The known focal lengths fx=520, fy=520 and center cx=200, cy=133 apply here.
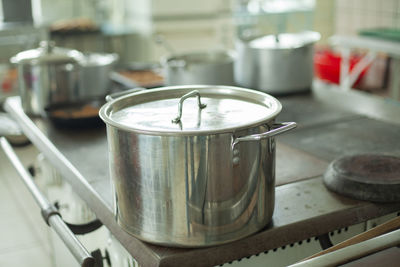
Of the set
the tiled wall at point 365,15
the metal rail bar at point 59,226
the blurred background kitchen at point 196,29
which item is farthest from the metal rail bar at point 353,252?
the tiled wall at point 365,15

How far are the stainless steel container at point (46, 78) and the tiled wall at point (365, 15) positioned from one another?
10.5 ft

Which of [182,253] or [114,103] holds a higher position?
[114,103]

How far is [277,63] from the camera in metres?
2.04

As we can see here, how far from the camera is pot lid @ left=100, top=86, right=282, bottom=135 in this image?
91cm

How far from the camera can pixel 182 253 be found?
0.95 m

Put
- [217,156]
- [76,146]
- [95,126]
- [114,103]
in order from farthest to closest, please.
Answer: [95,126]
[76,146]
[114,103]
[217,156]

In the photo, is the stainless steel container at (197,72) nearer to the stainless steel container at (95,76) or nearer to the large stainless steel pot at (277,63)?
the large stainless steel pot at (277,63)

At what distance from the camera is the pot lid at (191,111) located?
3.00ft

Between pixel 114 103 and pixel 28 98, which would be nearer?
pixel 114 103

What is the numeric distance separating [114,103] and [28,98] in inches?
39.0

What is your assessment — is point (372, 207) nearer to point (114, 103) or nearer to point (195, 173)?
point (195, 173)

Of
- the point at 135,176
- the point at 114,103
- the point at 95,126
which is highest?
the point at 114,103

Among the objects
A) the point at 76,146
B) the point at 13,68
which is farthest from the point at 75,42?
the point at 76,146

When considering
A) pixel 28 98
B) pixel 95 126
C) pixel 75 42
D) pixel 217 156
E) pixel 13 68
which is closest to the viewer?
pixel 217 156
